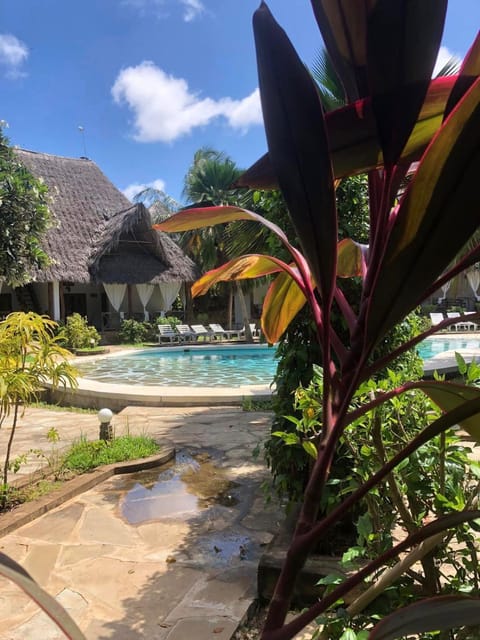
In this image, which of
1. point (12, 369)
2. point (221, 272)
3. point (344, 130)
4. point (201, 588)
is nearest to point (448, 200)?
point (344, 130)

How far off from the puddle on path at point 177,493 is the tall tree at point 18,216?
2402 millimetres

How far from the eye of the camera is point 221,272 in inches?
47.3

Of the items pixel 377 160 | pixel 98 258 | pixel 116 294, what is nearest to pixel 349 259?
pixel 377 160

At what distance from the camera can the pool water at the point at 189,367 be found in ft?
32.9

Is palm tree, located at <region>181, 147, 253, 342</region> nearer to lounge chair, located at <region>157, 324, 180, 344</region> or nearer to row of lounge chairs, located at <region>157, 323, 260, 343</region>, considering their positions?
row of lounge chairs, located at <region>157, 323, 260, 343</region>

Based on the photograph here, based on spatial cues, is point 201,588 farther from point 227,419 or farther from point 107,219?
point 107,219

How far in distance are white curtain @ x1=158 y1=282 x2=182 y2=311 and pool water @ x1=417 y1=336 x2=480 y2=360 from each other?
10425 mm

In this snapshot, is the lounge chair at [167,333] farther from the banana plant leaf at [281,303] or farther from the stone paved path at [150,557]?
the banana plant leaf at [281,303]

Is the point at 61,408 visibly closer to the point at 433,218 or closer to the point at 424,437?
the point at 424,437

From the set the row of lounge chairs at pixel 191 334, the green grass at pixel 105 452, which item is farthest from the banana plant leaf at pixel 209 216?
the row of lounge chairs at pixel 191 334

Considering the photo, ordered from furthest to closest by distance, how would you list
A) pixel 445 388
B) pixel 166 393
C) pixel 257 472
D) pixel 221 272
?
pixel 166 393, pixel 257 472, pixel 221 272, pixel 445 388

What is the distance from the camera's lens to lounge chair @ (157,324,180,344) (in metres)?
17.6

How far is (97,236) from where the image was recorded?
20.1 m

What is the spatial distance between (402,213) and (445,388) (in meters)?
0.39
